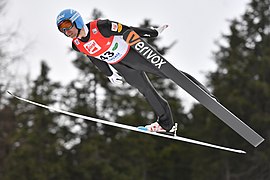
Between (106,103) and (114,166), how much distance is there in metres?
2.35

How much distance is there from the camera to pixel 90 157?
19.0 metres

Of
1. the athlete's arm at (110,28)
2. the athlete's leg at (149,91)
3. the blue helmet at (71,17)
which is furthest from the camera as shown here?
the athlete's leg at (149,91)

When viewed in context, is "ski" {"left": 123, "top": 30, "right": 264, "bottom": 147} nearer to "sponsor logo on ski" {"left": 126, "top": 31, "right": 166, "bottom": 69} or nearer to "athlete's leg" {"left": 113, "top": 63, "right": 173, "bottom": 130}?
"sponsor logo on ski" {"left": 126, "top": 31, "right": 166, "bottom": 69}

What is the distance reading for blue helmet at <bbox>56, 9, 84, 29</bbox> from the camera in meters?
5.07

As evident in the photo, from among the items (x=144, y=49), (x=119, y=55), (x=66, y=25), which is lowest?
(x=66, y=25)

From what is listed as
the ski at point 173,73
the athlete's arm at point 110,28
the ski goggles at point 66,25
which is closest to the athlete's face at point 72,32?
the ski goggles at point 66,25

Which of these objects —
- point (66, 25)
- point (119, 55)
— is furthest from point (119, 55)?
point (66, 25)

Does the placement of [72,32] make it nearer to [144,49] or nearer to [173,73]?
[144,49]

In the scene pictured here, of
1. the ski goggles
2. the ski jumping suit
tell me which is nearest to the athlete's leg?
the ski jumping suit

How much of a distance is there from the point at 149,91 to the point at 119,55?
0.53 meters

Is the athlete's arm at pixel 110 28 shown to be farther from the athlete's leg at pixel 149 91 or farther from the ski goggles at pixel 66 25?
the athlete's leg at pixel 149 91

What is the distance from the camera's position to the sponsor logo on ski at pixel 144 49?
530 centimetres

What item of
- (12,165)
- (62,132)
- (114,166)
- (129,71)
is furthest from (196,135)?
(129,71)

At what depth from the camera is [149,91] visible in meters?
5.64
